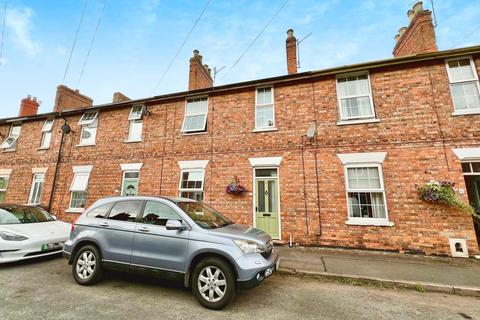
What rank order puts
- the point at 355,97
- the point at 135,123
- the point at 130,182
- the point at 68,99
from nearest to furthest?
the point at 355,97, the point at 130,182, the point at 135,123, the point at 68,99

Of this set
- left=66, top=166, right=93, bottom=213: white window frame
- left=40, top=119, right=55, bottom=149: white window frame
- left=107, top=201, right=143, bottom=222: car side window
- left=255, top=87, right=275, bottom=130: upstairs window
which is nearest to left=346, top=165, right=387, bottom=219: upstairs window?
left=255, top=87, right=275, bottom=130: upstairs window

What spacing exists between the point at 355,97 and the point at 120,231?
8.03 m

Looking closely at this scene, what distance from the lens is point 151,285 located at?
4.29 metres

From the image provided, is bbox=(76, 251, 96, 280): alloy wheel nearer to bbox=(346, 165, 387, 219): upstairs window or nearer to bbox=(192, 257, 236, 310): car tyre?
bbox=(192, 257, 236, 310): car tyre

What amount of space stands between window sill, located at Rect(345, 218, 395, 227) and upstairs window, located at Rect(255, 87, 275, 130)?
4158mm

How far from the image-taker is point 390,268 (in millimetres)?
5195

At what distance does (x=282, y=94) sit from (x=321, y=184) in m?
3.68

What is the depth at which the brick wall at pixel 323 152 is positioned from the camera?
6395mm

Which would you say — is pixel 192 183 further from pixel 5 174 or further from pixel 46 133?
pixel 5 174

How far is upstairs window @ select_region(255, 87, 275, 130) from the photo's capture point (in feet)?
27.3

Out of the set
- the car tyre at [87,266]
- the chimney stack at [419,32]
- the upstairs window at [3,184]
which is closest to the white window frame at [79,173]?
the upstairs window at [3,184]

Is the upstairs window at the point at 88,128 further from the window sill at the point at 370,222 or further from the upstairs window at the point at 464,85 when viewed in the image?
the upstairs window at the point at 464,85

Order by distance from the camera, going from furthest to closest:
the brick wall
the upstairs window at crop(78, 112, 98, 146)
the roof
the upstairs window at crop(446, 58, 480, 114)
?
the upstairs window at crop(78, 112, 98, 146) → the roof → the upstairs window at crop(446, 58, 480, 114) → the brick wall

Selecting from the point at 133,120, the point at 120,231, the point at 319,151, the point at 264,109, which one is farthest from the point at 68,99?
the point at 319,151
